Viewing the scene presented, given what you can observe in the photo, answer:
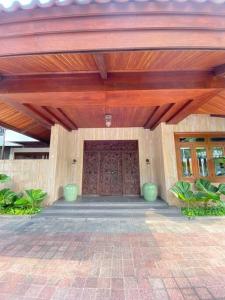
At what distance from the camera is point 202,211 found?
15.0ft

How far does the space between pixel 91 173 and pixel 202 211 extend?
410cm

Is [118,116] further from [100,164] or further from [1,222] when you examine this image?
[1,222]

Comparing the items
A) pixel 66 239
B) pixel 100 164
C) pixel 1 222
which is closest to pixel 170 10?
pixel 66 239

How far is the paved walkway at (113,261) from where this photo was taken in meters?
Result: 1.79

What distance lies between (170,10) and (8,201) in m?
5.77

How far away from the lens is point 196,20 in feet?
4.75

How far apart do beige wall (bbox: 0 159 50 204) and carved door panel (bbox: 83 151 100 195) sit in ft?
5.43

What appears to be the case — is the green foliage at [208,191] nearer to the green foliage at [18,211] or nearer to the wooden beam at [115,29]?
the wooden beam at [115,29]

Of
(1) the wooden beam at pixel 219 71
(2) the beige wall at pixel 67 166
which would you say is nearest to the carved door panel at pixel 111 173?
(2) the beige wall at pixel 67 166

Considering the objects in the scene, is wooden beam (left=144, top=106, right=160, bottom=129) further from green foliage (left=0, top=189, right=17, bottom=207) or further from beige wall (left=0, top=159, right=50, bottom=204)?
green foliage (left=0, top=189, right=17, bottom=207)

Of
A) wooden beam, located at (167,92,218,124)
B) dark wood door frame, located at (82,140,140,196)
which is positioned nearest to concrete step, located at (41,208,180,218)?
dark wood door frame, located at (82,140,140,196)

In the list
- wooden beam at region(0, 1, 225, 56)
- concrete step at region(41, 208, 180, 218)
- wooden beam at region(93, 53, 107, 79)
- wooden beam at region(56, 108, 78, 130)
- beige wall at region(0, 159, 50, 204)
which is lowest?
concrete step at region(41, 208, 180, 218)

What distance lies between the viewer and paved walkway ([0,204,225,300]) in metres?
1.79

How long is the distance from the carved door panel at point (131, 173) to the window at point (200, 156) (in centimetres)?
174
